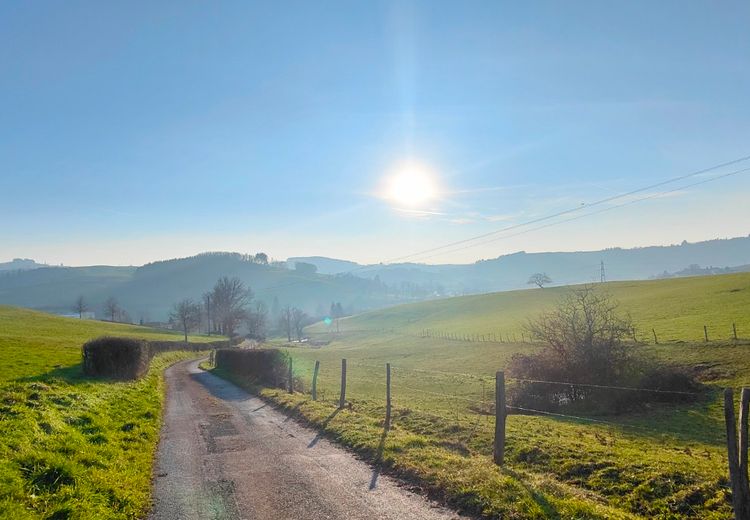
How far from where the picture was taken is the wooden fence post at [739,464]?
25.1ft

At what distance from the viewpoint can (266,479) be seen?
35.2ft

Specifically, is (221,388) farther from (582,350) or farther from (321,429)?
(582,350)

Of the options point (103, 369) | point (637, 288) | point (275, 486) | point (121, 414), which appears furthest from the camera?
point (637, 288)

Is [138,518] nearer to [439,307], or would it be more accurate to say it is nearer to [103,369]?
[103,369]

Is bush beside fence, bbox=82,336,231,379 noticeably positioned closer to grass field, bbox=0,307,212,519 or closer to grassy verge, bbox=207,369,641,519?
grass field, bbox=0,307,212,519

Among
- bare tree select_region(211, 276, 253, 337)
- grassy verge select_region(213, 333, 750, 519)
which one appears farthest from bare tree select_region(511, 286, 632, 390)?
bare tree select_region(211, 276, 253, 337)

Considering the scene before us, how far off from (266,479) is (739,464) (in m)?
9.21

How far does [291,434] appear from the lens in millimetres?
15766

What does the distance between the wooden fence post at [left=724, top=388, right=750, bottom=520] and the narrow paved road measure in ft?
15.2

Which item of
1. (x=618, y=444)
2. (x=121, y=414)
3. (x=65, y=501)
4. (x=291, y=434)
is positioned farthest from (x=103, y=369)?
(x=618, y=444)

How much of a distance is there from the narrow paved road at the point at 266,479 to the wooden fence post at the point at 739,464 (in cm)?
463

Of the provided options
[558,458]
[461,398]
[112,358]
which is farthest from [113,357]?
[558,458]

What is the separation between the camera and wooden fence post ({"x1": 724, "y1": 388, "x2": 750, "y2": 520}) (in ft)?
25.1

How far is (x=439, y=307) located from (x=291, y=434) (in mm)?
126987
